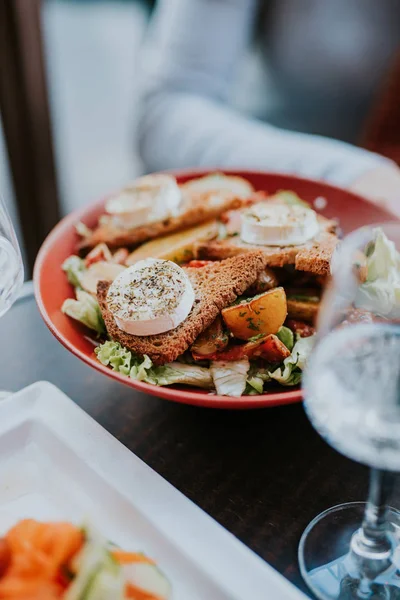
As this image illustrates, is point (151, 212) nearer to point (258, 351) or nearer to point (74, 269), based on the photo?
point (74, 269)

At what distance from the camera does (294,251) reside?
1088 millimetres

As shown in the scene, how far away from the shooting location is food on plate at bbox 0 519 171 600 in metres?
0.60

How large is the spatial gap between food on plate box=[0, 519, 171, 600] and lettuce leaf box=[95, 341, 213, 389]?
0.29 metres

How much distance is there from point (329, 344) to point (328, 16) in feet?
6.14

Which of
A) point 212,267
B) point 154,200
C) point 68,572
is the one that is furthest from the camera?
point 154,200

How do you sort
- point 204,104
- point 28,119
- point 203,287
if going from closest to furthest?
point 203,287 < point 204,104 < point 28,119

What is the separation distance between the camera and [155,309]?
3.07 ft

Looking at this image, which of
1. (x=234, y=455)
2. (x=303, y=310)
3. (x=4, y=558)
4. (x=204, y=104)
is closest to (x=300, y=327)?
(x=303, y=310)

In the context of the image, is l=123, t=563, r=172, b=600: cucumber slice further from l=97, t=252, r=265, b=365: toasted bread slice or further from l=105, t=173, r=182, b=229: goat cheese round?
l=105, t=173, r=182, b=229: goat cheese round

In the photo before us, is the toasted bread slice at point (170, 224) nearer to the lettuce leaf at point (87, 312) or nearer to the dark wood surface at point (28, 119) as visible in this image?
the lettuce leaf at point (87, 312)

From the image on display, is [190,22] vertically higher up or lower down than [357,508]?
higher up

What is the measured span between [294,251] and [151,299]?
0.29m

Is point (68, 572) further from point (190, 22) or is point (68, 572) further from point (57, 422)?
point (190, 22)

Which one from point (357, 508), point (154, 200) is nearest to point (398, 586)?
point (357, 508)
